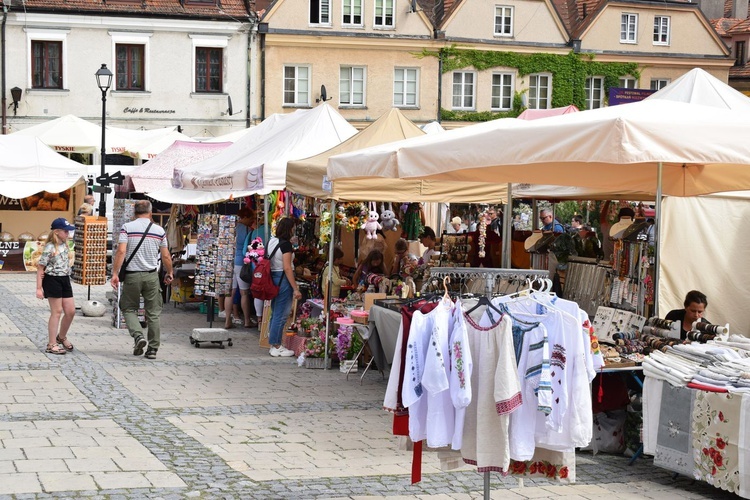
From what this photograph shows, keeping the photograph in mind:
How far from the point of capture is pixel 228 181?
47.9 feet

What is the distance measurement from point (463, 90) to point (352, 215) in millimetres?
28632

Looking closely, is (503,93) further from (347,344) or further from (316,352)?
(347,344)

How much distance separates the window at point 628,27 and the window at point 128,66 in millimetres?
18492

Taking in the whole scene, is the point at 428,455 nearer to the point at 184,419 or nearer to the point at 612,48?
the point at 184,419

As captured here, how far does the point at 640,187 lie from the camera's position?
10938 millimetres

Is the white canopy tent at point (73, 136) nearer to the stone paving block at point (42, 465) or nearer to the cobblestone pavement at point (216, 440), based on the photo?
the cobblestone pavement at point (216, 440)

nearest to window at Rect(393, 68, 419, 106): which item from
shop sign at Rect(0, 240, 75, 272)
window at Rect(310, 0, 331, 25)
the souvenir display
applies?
window at Rect(310, 0, 331, 25)

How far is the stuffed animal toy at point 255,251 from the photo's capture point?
14820 mm

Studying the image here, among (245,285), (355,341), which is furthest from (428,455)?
(245,285)

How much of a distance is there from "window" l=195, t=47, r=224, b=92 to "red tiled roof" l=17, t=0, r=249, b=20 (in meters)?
1.20

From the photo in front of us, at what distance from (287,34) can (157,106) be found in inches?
206

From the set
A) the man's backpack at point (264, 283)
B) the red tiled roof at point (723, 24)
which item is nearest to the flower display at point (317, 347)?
the man's backpack at point (264, 283)

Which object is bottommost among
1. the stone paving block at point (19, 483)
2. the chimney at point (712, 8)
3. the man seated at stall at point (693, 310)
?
the stone paving block at point (19, 483)

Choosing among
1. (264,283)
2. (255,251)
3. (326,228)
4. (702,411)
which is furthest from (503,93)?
(702,411)
